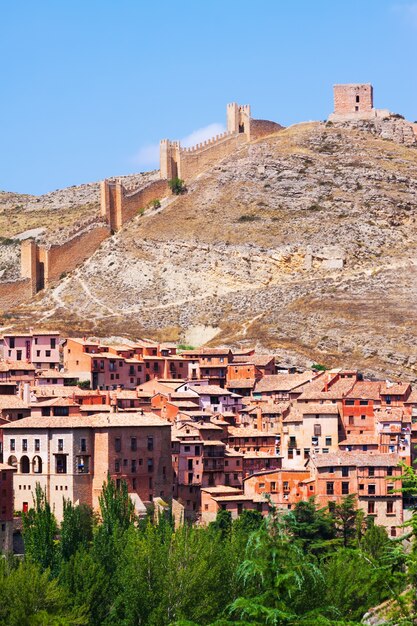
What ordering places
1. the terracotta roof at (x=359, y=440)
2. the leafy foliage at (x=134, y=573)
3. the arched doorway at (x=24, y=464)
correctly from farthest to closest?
the terracotta roof at (x=359, y=440) → the arched doorway at (x=24, y=464) → the leafy foliage at (x=134, y=573)

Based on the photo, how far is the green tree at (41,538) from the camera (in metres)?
71.3

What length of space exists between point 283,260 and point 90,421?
2423 inches

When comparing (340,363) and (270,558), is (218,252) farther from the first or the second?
(270,558)

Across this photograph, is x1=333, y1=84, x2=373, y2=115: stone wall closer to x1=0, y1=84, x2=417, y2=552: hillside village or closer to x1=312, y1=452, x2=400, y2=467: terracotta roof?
x1=0, y1=84, x2=417, y2=552: hillside village

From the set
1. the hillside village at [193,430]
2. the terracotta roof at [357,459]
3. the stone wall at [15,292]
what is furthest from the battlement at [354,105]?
the terracotta roof at [357,459]

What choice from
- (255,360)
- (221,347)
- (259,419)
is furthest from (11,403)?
(221,347)

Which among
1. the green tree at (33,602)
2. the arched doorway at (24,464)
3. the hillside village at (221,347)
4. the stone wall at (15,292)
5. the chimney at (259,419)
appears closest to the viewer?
the green tree at (33,602)

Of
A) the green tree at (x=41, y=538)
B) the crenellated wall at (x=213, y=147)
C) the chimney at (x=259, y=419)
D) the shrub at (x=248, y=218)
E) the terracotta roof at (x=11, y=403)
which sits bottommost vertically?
the green tree at (x=41, y=538)

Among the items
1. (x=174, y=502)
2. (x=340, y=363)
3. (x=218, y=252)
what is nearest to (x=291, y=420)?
(x=174, y=502)

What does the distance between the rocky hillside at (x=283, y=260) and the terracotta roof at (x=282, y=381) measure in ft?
29.9

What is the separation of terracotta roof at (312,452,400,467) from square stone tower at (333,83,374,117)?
86.7 metres

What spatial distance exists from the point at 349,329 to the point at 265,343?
274 inches

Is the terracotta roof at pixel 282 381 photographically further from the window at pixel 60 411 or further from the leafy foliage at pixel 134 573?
the leafy foliage at pixel 134 573

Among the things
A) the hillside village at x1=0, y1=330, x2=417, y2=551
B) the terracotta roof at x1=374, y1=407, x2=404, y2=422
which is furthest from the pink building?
the terracotta roof at x1=374, y1=407, x2=404, y2=422
